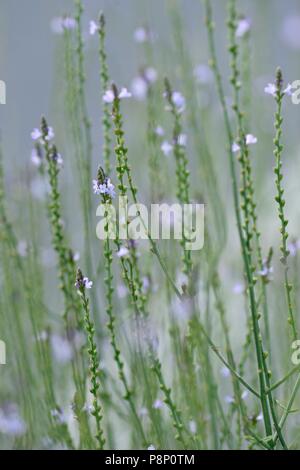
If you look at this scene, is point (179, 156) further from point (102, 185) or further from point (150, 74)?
point (150, 74)

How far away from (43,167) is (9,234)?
23 centimetres

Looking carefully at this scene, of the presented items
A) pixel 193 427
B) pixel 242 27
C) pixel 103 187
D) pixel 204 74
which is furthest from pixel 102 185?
pixel 204 74

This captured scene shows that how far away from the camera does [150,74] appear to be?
9.65 ft

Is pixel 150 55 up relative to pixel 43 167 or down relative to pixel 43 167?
up

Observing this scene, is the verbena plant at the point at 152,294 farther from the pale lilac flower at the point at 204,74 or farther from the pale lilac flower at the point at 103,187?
the pale lilac flower at the point at 204,74

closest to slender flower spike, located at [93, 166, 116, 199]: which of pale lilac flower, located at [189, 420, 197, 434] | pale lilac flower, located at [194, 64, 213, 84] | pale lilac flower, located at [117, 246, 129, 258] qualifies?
pale lilac flower, located at [117, 246, 129, 258]

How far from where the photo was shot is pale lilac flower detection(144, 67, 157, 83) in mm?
2807

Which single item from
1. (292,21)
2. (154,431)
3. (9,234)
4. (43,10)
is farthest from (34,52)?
(154,431)

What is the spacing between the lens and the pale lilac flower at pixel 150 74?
281 centimetres

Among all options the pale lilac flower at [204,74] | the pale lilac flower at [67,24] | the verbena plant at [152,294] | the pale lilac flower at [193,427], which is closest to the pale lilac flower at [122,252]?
the verbena plant at [152,294]

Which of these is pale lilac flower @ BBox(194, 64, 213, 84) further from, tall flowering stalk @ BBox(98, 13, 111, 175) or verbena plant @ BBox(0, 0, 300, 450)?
tall flowering stalk @ BBox(98, 13, 111, 175)

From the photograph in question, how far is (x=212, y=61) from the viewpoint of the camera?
2.33m
